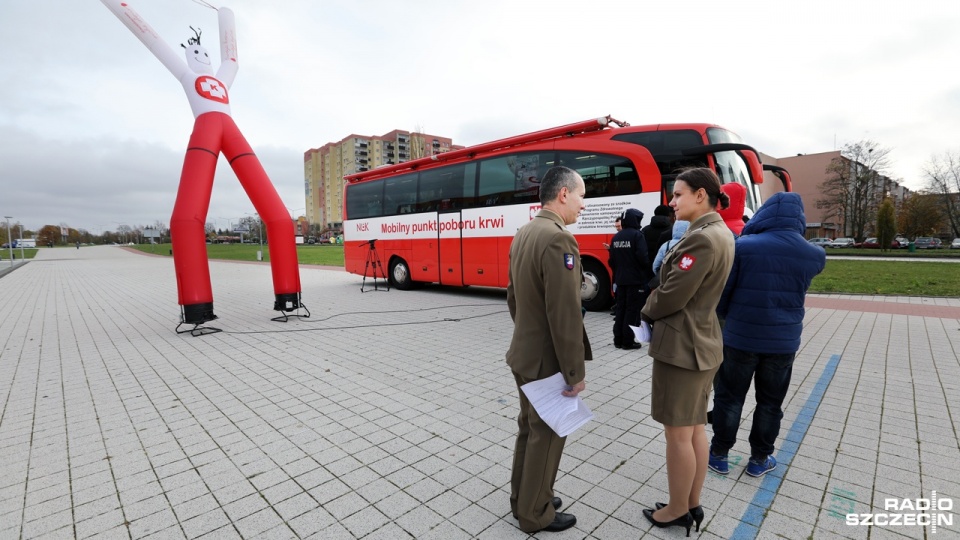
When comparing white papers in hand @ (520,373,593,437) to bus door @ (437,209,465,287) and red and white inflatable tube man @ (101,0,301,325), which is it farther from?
bus door @ (437,209,465,287)

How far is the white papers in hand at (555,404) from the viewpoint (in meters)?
2.04

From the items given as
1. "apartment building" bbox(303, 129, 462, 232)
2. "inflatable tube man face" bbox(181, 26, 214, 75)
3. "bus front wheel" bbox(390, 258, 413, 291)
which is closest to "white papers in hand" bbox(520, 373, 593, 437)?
"inflatable tube man face" bbox(181, 26, 214, 75)

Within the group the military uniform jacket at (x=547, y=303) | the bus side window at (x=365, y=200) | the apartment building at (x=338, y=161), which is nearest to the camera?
the military uniform jacket at (x=547, y=303)

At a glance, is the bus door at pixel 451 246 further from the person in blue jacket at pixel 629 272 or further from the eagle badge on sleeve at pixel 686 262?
the eagle badge on sleeve at pixel 686 262

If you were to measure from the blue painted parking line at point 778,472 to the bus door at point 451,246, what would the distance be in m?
7.87

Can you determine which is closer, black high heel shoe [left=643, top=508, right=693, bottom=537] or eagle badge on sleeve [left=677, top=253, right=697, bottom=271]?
eagle badge on sleeve [left=677, top=253, right=697, bottom=271]

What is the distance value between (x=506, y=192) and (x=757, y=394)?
25.0 feet

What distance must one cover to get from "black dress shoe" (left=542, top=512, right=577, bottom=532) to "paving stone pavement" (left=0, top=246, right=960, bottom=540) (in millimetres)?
71

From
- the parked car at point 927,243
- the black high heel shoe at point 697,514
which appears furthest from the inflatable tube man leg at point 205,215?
the parked car at point 927,243

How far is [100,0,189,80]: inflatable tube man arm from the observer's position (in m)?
6.96

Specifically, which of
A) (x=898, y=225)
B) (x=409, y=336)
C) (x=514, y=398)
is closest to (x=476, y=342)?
(x=409, y=336)

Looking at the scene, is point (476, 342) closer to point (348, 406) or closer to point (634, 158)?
point (348, 406)

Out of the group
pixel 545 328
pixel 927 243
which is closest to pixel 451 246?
pixel 545 328

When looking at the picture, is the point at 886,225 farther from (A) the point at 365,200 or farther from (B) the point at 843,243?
(A) the point at 365,200
